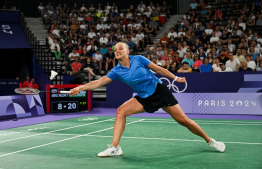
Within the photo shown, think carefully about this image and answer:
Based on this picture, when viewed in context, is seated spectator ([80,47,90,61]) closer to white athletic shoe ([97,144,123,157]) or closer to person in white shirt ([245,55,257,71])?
person in white shirt ([245,55,257,71])

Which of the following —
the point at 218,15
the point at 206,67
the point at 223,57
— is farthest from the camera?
the point at 218,15

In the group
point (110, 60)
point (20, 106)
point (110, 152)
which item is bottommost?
point (20, 106)

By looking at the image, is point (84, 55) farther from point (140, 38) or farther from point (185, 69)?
point (185, 69)

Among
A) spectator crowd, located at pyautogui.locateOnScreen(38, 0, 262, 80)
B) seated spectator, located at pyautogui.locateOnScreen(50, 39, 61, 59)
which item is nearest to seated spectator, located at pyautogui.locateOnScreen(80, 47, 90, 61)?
spectator crowd, located at pyautogui.locateOnScreen(38, 0, 262, 80)

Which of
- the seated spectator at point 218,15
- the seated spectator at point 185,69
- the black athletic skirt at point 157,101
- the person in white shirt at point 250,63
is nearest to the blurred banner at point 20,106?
the seated spectator at point 185,69

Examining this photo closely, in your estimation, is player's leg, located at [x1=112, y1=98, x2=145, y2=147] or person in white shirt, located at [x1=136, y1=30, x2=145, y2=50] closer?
player's leg, located at [x1=112, y1=98, x2=145, y2=147]

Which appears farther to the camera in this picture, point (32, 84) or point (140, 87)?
point (32, 84)

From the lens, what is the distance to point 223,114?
510 inches

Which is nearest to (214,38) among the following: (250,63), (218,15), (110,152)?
(218,15)

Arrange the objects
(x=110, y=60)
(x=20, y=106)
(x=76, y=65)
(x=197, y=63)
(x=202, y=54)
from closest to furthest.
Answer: (x=20, y=106) < (x=197, y=63) < (x=202, y=54) < (x=110, y=60) < (x=76, y=65)

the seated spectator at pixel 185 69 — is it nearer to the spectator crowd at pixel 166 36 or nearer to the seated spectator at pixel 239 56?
the spectator crowd at pixel 166 36

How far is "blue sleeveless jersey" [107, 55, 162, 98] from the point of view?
17.9 ft

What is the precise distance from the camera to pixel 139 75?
5441 mm

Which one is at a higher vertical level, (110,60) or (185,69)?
(110,60)
